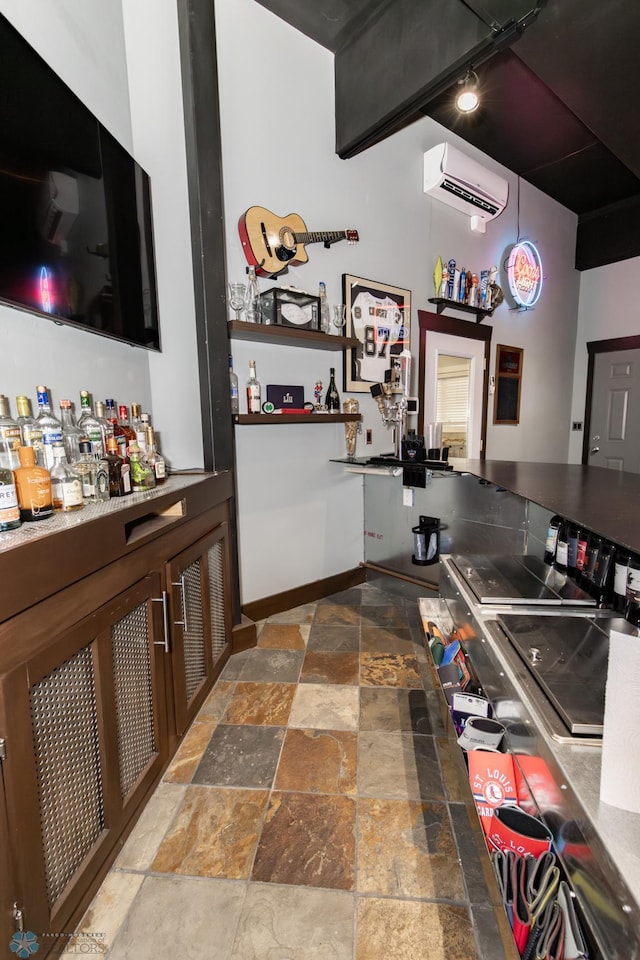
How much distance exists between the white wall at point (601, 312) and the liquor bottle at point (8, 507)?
5856 millimetres

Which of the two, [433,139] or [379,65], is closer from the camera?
[379,65]

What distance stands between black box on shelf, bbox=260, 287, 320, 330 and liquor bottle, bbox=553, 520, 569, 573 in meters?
1.80

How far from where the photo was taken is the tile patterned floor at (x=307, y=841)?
1030 millimetres

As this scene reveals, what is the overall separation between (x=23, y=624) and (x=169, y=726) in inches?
35.2

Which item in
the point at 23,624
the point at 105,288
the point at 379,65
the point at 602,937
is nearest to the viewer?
the point at 602,937

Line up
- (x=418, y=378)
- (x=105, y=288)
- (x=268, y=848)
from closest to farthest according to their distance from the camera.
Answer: (x=268, y=848) < (x=105, y=288) < (x=418, y=378)

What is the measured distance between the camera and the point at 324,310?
9.05ft

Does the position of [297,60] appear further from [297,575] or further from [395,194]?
[297,575]

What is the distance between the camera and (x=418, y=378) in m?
3.46

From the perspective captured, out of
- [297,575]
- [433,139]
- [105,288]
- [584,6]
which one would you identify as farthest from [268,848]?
[433,139]

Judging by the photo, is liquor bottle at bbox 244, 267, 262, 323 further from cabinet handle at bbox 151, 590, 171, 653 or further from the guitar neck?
cabinet handle at bbox 151, 590, 171, 653

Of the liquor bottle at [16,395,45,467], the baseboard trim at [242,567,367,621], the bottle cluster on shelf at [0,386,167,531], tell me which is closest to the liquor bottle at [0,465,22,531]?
the bottle cluster on shelf at [0,386,167,531]

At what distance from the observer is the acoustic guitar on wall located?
2365 mm

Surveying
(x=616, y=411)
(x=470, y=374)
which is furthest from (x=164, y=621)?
(x=616, y=411)
